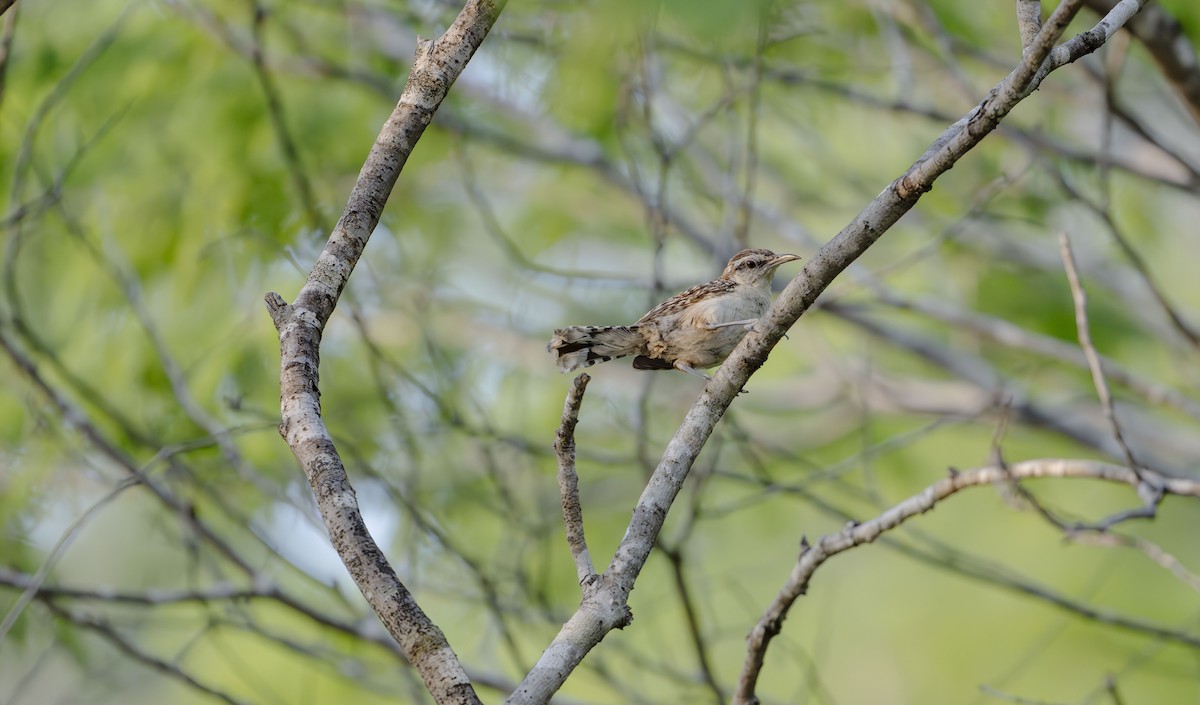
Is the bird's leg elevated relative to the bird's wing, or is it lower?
lower

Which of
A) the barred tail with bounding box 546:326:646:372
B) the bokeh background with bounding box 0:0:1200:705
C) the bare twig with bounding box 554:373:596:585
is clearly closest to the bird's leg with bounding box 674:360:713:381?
the barred tail with bounding box 546:326:646:372

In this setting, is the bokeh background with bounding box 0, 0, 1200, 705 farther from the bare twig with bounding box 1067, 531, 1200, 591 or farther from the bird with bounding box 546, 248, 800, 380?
the bird with bounding box 546, 248, 800, 380

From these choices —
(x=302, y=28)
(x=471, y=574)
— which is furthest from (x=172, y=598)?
(x=302, y=28)

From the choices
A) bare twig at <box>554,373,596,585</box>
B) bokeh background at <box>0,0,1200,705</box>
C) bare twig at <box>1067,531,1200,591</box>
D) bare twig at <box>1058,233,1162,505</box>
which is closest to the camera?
bare twig at <box>554,373,596,585</box>

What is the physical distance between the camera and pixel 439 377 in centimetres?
537

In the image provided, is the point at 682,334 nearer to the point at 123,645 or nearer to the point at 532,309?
the point at 123,645

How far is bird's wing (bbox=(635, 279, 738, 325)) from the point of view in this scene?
14.2 ft

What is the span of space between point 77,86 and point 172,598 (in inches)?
108

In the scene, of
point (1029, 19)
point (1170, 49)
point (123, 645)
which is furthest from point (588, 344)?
point (1170, 49)

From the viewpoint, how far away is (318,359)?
92.7 inches

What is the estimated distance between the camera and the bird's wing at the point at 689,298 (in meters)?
4.34

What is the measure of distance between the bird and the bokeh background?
0.55 meters

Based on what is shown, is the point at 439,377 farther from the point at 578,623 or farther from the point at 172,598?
the point at 578,623

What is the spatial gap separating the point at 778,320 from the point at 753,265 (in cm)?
221
